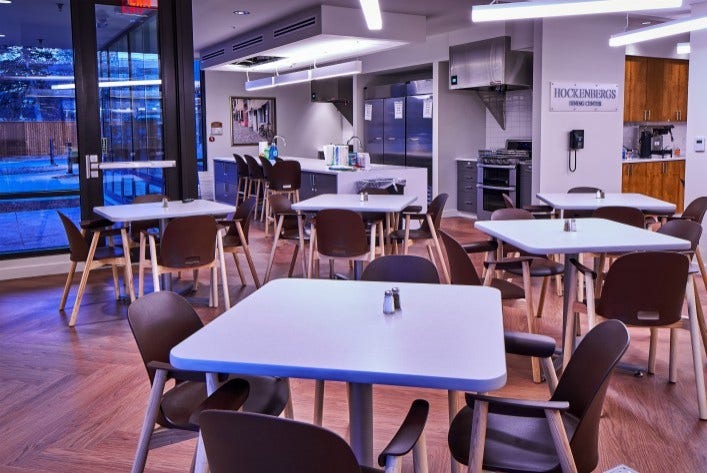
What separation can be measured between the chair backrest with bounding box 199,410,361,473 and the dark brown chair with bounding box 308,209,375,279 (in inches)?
145

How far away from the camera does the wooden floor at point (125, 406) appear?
9.68ft

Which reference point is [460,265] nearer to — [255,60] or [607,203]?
[607,203]

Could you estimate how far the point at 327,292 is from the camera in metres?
2.63

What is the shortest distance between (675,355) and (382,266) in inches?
71.4

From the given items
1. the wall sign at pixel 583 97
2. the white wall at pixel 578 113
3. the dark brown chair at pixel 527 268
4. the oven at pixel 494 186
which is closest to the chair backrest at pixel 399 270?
the dark brown chair at pixel 527 268

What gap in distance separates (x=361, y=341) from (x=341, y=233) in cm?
319

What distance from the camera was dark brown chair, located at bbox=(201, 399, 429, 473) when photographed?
1.36 metres

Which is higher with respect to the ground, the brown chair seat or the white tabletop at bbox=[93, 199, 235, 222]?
the white tabletop at bbox=[93, 199, 235, 222]

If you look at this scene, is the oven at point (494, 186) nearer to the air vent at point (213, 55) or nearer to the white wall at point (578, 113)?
the white wall at point (578, 113)

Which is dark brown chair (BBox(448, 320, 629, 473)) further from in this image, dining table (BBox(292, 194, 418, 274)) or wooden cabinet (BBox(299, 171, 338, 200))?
wooden cabinet (BBox(299, 171, 338, 200))

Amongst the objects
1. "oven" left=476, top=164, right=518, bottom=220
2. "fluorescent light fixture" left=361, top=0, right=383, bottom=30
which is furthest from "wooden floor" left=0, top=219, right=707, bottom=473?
"oven" left=476, top=164, right=518, bottom=220

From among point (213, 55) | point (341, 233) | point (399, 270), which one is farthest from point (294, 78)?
point (399, 270)

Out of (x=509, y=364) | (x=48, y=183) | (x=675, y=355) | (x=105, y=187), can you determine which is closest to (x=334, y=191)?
(x=105, y=187)

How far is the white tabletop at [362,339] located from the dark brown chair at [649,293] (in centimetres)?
93
